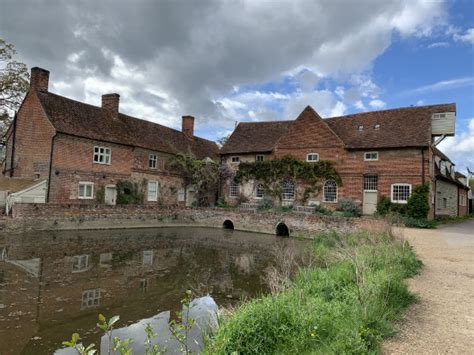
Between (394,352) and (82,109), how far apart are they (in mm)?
25878

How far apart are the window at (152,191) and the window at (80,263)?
15298mm

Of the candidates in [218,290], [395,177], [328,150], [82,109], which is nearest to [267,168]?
[328,150]

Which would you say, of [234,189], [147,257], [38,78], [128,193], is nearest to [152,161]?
[128,193]

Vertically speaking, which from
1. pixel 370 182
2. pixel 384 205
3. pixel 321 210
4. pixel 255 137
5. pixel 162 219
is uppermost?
pixel 255 137

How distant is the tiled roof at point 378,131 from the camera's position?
76.1ft

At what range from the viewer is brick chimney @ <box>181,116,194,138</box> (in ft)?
116

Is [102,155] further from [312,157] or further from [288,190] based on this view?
[312,157]

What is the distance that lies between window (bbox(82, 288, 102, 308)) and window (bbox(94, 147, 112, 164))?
17.0 metres

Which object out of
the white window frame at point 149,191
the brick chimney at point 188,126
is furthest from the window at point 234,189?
the brick chimney at point 188,126

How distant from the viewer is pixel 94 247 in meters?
14.8

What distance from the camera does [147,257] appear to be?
43.9ft

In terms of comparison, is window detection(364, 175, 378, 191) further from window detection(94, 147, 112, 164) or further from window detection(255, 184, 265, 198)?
window detection(94, 147, 112, 164)

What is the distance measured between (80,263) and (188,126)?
2516 cm

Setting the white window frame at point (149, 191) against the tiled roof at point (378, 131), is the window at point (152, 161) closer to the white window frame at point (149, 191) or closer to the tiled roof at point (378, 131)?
the white window frame at point (149, 191)
